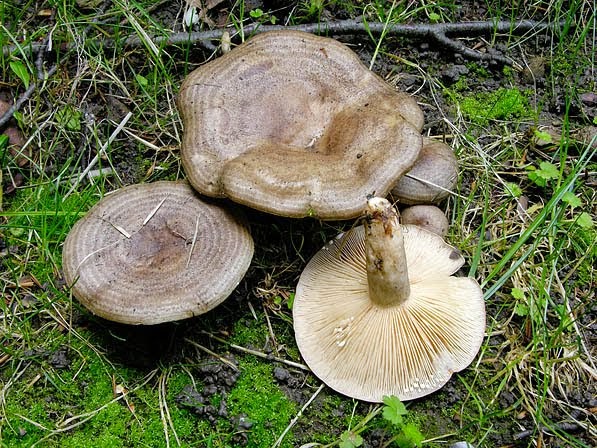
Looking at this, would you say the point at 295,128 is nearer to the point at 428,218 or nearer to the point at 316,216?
the point at 316,216

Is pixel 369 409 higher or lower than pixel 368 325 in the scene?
lower

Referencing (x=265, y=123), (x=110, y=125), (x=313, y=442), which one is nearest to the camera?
(x=313, y=442)

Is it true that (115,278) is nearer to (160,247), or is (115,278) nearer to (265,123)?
(160,247)

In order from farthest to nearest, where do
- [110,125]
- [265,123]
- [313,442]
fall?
[110,125], [265,123], [313,442]

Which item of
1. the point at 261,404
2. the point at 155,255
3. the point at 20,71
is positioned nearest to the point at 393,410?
the point at 261,404

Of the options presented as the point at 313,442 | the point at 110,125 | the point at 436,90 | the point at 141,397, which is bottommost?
the point at 313,442

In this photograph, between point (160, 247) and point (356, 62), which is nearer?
point (160, 247)

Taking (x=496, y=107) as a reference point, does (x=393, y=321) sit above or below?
below

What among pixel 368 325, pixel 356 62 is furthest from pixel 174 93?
pixel 368 325
